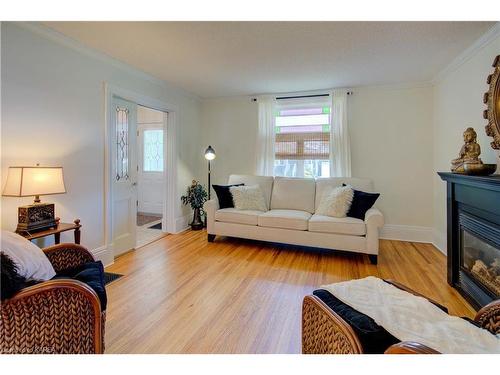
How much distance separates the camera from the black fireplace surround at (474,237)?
6.63ft

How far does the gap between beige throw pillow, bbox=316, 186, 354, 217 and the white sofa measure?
0.34 ft

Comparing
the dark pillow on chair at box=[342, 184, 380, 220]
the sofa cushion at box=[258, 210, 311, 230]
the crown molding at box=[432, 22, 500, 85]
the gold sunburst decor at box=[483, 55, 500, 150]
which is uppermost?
the crown molding at box=[432, 22, 500, 85]

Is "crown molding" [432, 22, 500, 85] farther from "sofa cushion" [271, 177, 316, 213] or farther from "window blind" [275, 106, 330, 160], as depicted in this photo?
"sofa cushion" [271, 177, 316, 213]

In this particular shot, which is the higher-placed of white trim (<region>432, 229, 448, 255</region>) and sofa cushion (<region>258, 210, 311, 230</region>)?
sofa cushion (<region>258, 210, 311, 230</region>)

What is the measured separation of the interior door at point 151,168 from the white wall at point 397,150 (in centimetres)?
403

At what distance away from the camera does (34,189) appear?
2.13 m

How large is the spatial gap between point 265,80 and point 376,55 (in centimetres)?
149

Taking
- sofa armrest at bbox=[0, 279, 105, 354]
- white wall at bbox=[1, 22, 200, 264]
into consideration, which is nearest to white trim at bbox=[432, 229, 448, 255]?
sofa armrest at bbox=[0, 279, 105, 354]

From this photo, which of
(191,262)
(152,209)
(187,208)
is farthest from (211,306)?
(152,209)

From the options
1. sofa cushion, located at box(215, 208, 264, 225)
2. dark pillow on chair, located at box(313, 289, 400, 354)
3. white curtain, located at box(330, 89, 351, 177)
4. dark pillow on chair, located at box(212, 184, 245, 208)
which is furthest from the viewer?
white curtain, located at box(330, 89, 351, 177)

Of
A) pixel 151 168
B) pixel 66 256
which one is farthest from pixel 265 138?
pixel 66 256

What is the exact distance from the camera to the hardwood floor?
182 cm

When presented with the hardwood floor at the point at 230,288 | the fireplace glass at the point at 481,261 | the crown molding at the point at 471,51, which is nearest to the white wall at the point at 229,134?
the hardwood floor at the point at 230,288

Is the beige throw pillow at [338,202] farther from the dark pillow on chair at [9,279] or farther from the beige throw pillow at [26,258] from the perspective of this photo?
the dark pillow on chair at [9,279]
